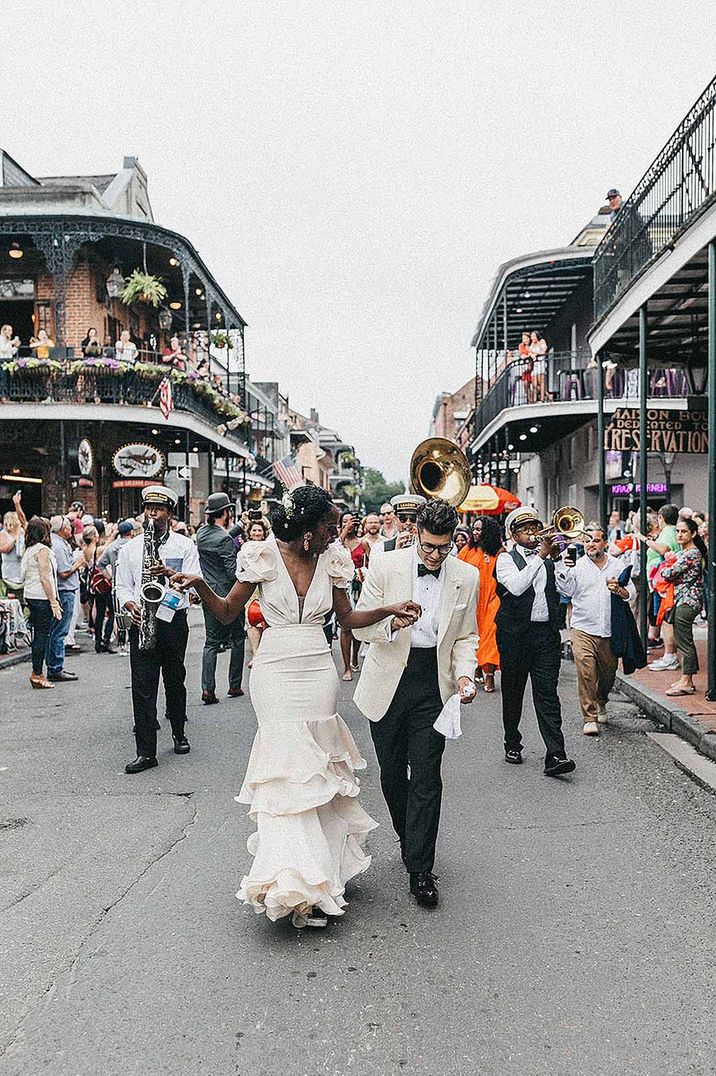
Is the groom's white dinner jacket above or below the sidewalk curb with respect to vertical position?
above

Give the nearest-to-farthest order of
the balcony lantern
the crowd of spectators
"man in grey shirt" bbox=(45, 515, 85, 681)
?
"man in grey shirt" bbox=(45, 515, 85, 681), the crowd of spectators, the balcony lantern

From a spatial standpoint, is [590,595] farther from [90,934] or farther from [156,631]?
[90,934]

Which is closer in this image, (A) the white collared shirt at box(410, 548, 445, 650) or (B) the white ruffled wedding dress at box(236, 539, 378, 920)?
(B) the white ruffled wedding dress at box(236, 539, 378, 920)

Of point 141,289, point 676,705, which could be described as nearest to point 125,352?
point 141,289

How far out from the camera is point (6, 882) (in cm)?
464

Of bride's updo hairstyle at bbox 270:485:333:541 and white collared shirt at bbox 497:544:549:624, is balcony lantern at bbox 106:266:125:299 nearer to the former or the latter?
white collared shirt at bbox 497:544:549:624

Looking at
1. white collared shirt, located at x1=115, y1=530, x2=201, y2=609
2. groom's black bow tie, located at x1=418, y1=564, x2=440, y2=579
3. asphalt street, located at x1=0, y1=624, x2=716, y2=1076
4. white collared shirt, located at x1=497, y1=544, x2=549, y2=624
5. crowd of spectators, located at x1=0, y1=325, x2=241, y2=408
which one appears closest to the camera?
asphalt street, located at x1=0, y1=624, x2=716, y2=1076

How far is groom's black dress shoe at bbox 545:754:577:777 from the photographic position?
6.57 meters

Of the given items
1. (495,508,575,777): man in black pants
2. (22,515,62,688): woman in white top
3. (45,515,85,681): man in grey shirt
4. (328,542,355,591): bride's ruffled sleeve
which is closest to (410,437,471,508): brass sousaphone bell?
(495,508,575,777): man in black pants

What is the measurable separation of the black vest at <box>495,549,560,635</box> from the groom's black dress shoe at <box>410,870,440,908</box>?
278 cm

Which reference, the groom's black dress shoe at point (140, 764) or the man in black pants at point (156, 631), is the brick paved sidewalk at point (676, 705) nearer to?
the man in black pants at point (156, 631)

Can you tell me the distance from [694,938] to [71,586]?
9.11 metres

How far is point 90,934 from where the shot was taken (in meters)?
4.04

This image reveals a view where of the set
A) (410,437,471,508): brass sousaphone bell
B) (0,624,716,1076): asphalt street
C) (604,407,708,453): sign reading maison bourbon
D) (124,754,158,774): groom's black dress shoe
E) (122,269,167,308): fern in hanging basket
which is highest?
(122,269,167,308): fern in hanging basket
